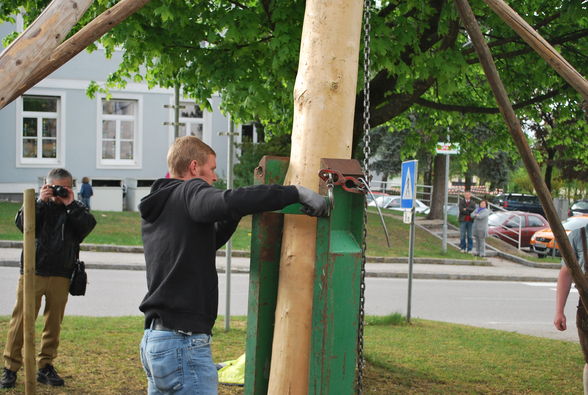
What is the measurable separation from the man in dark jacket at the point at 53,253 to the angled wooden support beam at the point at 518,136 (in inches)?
135

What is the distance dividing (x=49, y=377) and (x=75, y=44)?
11.2ft

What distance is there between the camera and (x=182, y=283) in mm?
3535

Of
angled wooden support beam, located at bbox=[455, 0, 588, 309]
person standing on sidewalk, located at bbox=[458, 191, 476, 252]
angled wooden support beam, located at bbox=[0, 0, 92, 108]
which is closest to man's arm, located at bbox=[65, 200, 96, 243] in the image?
angled wooden support beam, located at bbox=[0, 0, 92, 108]

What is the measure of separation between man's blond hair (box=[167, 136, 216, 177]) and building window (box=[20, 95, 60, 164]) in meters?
25.6

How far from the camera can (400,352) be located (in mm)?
8617

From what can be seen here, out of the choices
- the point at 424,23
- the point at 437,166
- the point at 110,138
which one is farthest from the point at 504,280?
the point at 110,138

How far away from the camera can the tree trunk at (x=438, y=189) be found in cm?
2907

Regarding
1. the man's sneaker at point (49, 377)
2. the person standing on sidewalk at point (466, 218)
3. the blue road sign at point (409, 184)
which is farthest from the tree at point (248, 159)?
the man's sneaker at point (49, 377)

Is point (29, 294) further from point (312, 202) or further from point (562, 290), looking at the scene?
point (562, 290)

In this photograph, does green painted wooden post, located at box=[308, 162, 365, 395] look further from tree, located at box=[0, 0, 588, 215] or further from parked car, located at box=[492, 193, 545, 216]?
parked car, located at box=[492, 193, 545, 216]

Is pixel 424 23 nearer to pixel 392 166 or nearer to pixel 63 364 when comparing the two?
pixel 63 364

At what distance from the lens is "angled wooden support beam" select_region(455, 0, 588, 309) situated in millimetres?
4445

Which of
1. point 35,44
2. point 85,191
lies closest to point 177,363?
point 35,44

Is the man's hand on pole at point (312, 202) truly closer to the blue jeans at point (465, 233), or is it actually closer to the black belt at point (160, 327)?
the black belt at point (160, 327)
